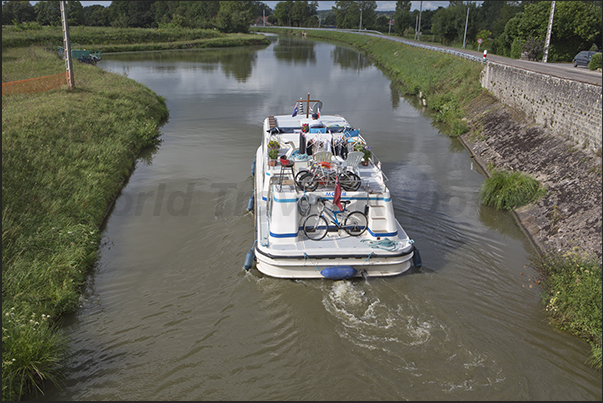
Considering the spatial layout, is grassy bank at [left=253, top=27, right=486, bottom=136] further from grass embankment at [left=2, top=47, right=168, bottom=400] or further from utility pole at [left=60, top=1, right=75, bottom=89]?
utility pole at [left=60, top=1, right=75, bottom=89]

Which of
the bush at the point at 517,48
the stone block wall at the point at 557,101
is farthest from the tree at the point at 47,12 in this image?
the stone block wall at the point at 557,101

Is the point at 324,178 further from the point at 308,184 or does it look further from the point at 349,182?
the point at 349,182

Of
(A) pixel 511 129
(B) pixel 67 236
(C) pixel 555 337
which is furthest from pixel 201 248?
(A) pixel 511 129

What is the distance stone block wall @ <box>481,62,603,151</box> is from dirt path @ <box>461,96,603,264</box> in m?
0.36

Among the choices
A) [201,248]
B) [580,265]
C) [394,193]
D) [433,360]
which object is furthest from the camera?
[394,193]

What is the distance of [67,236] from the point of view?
10938 mm

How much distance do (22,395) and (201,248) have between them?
5.19m

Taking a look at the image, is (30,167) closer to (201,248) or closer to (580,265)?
(201,248)

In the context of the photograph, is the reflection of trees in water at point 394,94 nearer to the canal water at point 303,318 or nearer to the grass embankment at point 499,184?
the grass embankment at point 499,184

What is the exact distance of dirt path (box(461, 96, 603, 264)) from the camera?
11156 mm

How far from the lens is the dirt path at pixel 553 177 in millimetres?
11156

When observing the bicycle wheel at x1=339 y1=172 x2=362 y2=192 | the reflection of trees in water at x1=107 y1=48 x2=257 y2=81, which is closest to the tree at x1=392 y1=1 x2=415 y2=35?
the reflection of trees in water at x1=107 y1=48 x2=257 y2=81

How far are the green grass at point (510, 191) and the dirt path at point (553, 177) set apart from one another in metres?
0.28

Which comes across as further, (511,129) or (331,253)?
(511,129)
